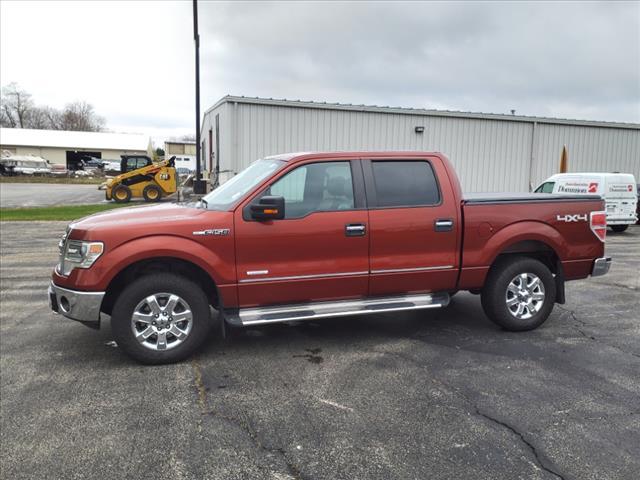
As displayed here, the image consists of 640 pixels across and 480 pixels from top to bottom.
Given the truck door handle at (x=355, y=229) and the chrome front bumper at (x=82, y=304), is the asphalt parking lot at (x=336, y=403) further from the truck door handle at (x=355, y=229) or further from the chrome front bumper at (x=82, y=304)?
the truck door handle at (x=355, y=229)

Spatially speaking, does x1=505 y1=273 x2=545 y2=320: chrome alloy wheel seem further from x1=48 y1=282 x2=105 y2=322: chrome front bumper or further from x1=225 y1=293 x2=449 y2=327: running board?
x1=48 y1=282 x2=105 y2=322: chrome front bumper

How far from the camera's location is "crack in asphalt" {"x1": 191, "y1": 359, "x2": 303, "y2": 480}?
3.17m

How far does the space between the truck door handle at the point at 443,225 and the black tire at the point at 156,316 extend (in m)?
2.34

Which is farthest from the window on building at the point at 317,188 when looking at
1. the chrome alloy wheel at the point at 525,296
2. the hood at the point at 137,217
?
the chrome alloy wheel at the point at 525,296

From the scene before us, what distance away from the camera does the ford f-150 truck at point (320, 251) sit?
468 cm

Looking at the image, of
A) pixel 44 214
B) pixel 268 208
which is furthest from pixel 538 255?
pixel 44 214

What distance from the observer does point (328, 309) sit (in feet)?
16.7

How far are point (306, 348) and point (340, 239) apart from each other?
1145 millimetres

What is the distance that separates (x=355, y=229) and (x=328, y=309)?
80 cm

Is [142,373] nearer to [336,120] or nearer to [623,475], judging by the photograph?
[623,475]

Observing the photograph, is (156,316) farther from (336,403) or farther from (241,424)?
(336,403)

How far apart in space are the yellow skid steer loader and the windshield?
21.5 meters

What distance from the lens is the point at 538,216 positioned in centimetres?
567

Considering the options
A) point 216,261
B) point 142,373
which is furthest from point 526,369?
point 142,373
